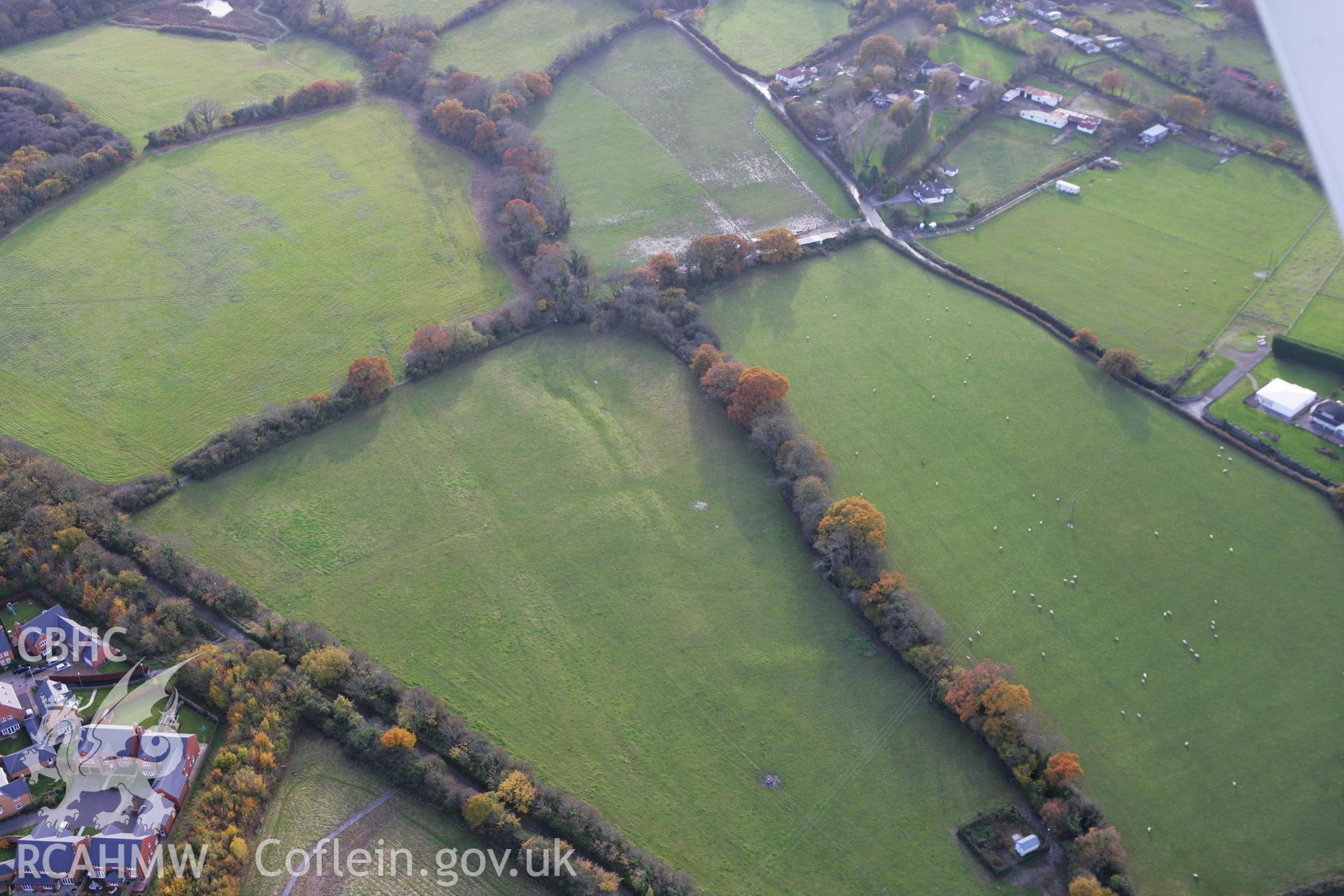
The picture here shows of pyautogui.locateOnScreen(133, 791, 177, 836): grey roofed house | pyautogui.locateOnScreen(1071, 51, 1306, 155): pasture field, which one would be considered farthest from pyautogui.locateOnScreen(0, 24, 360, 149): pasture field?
pyautogui.locateOnScreen(1071, 51, 1306, 155): pasture field

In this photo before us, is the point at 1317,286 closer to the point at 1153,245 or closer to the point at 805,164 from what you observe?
the point at 1153,245

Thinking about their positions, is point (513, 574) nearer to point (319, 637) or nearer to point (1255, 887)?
point (319, 637)

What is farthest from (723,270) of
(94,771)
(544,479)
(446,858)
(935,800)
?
(94,771)

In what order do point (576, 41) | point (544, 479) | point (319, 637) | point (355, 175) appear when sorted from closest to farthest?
1. point (319, 637)
2. point (544, 479)
3. point (355, 175)
4. point (576, 41)

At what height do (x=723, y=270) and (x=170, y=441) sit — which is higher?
(x=723, y=270)

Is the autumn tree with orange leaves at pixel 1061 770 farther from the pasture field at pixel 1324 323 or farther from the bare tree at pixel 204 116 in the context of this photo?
the bare tree at pixel 204 116

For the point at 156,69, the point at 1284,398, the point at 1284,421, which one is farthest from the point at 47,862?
the point at 156,69

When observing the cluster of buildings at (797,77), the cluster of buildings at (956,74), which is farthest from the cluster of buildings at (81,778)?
the cluster of buildings at (956,74)
